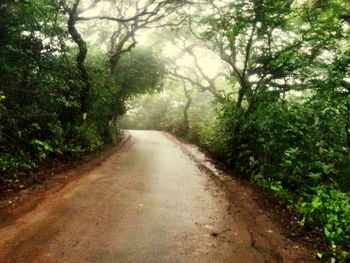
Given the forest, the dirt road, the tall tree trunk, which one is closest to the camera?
the dirt road

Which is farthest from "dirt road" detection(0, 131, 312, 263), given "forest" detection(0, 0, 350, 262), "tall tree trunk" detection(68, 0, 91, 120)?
"tall tree trunk" detection(68, 0, 91, 120)

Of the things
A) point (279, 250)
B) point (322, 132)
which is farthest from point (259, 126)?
point (279, 250)

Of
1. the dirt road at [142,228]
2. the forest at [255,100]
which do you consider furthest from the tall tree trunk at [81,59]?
the dirt road at [142,228]

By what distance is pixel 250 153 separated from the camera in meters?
12.7

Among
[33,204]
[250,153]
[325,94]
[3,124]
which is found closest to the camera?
[33,204]

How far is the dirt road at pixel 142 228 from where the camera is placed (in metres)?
5.57

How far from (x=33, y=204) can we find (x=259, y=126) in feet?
22.6

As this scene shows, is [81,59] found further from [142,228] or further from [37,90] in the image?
[142,228]

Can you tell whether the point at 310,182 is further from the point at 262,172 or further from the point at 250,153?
the point at 250,153

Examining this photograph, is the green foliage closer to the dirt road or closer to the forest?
the forest

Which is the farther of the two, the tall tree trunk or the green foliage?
the tall tree trunk

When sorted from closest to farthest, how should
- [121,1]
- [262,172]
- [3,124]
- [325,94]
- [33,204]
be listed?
[33,204], [325,94], [3,124], [262,172], [121,1]

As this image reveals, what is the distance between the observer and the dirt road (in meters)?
5.57

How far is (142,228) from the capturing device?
6.68 metres
